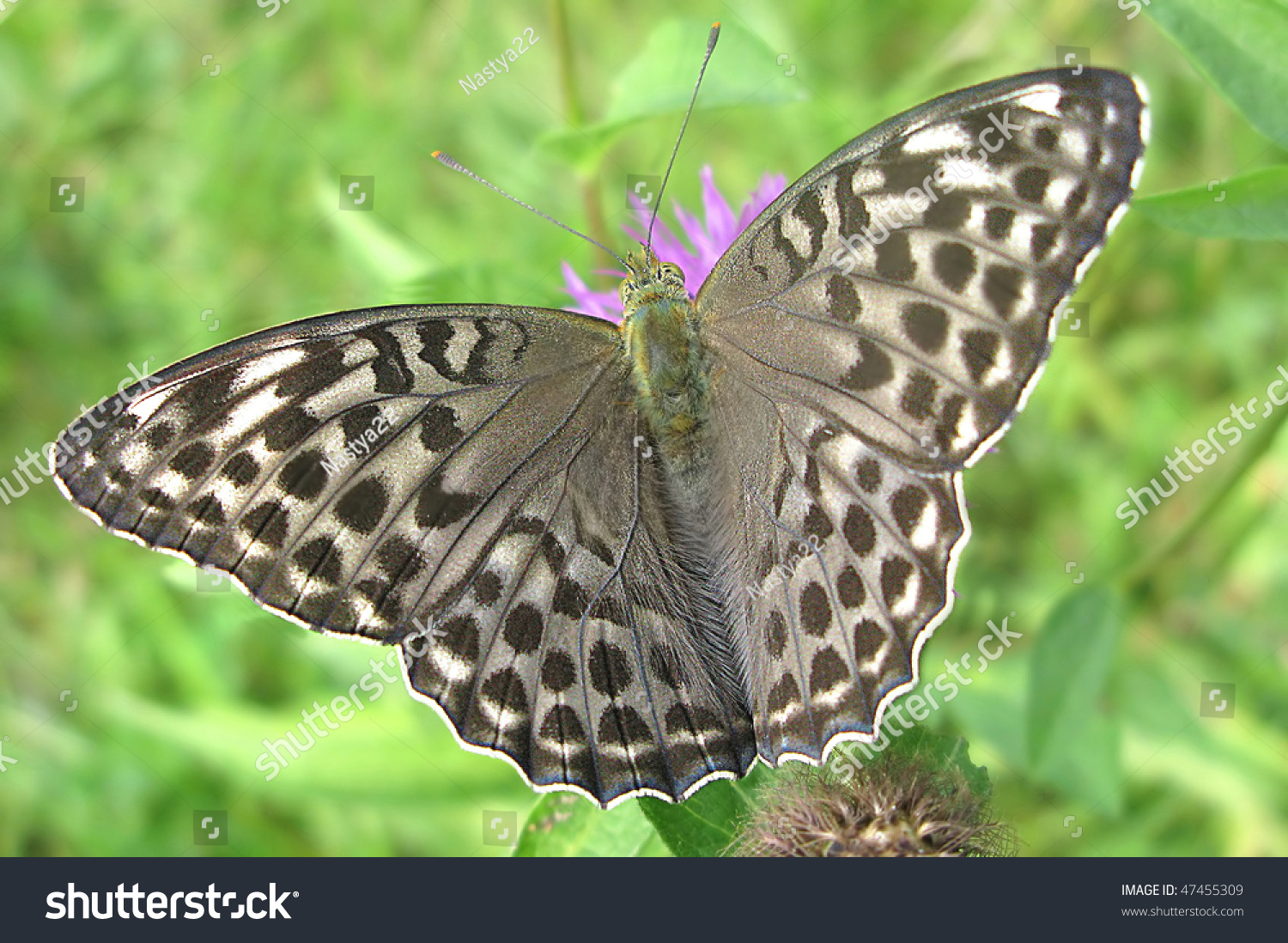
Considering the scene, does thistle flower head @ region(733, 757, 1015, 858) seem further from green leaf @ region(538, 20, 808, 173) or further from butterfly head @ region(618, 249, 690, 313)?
green leaf @ region(538, 20, 808, 173)

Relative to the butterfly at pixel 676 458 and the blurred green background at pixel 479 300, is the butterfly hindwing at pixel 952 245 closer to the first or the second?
the butterfly at pixel 676 458

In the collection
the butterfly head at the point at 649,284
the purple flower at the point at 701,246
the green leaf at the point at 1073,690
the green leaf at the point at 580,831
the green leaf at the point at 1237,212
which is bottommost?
the green leaf at the point at 580,831

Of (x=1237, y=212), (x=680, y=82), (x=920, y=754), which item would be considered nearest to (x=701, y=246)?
(x=680, y=82)

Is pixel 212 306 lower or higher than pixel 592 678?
higher

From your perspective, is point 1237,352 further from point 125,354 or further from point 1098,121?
point 125,354

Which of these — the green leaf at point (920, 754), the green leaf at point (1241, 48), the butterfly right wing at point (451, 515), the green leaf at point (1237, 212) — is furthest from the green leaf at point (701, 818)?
the green leaf at point (1241, 48)
